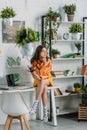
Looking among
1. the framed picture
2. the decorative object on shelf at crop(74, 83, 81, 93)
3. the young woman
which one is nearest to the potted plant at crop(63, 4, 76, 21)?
the framed picture

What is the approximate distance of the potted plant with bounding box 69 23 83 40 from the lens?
6234 mm

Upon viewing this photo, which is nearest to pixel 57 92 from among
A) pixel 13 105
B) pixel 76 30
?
pixel 76 30

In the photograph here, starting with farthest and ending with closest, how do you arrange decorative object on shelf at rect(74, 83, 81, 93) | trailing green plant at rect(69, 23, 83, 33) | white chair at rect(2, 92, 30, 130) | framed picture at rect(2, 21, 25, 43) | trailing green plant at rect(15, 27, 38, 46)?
1. decorative object on shelf at rect(74, 83, 81, 93)
2. trailing green plant at rect(69, 23, 83, 33)
3. framed picture at rect(2, 21, 25, 43)
4. trailing green plant at rect(15, 27, 38, 46)
5. white chair at rect(2, 92, 30, 130)

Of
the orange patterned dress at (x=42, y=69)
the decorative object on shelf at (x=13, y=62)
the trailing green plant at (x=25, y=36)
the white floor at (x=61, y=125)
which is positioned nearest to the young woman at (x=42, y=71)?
the orange patterned dress at (x=42, y=69)

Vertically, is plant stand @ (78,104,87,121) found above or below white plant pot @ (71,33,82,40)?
below

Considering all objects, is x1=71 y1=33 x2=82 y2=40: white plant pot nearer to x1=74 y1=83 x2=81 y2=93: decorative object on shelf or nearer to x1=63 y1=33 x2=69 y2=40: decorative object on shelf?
x1=63 y1=33 x2=69 y2=40: decorative object on shelf

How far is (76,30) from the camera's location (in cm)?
625

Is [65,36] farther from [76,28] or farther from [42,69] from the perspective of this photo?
[42,69]

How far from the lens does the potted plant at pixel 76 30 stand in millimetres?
6234

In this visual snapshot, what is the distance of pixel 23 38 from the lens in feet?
17.8

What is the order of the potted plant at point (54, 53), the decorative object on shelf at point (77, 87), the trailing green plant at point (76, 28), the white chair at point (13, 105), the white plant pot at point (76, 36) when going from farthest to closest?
the decorative object on shelf at point (77, 87)
the potted plant at point (54, 53)
the white plant pot at point (76, 36)
the trailing green plant at point (76, 28)
the white chair at point (13, 105)

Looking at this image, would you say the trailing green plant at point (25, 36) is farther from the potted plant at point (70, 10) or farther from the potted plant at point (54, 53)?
the potted plant at point (70, 10)

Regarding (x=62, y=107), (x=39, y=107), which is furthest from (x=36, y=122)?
(x=62, y=107)

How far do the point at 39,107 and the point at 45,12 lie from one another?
1845mm
